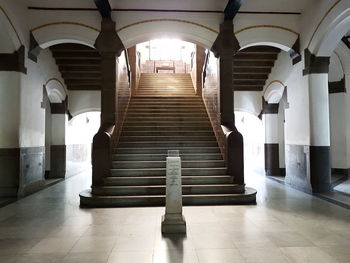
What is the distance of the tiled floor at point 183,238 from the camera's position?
10.1 feet

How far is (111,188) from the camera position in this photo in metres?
5.70

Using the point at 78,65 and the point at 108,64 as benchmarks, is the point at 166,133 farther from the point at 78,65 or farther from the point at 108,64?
the point at 78,65

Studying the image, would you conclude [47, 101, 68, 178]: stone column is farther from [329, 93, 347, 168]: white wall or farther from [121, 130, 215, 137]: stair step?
[329, 93, 347, 168]: white wall

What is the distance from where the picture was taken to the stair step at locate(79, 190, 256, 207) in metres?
5.40

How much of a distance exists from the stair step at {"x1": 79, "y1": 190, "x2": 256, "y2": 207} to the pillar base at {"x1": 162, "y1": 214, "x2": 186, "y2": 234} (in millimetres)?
1545

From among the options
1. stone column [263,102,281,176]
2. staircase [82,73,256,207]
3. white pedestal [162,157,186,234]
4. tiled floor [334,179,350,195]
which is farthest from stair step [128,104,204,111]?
white pedestal [162,157,186,234]

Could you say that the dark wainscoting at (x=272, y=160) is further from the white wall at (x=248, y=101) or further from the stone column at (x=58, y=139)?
the stone column at (x=58, y=139)

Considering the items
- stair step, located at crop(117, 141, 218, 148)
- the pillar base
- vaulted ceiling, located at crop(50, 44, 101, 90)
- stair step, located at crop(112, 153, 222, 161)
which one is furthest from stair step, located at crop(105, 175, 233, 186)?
vaulted ceiling, located at crop(50, 44, 101, 90)

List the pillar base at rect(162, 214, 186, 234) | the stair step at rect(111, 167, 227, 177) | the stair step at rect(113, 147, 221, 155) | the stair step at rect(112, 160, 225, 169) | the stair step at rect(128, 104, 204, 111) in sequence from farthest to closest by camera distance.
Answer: the stair step at rect(128, 104, 204, 111)
the stair step at rect(113, 147, 221, 155)
the stair step at rect(112, 160, 225, 169)
the stair step at rect(111, 167, 227, 177)
the pillar base at rect(162, 214, 186, 234)

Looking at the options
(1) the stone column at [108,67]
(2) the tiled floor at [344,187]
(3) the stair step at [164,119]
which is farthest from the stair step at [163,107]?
(2) the tiled floor at [344,187]

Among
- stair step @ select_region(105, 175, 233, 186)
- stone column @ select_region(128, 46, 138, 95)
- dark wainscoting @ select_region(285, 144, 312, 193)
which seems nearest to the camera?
stair step @ select_region(105, 175, 233, 186)

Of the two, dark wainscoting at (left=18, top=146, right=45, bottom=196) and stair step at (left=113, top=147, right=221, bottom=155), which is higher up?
stair step at (left=113, top=147, right=221, bottom=155)

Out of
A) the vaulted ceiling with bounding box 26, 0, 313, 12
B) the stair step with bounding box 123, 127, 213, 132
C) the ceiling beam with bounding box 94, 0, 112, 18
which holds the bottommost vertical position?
the stair step with bounding box 123, 127, 213, 132

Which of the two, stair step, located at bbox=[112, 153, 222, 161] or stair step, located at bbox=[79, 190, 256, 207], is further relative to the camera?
stair step, located at bbox=[112, 153, 222, 161]
